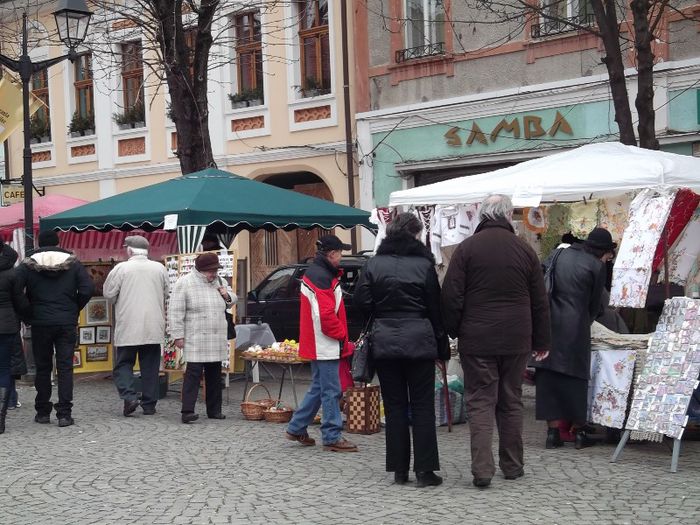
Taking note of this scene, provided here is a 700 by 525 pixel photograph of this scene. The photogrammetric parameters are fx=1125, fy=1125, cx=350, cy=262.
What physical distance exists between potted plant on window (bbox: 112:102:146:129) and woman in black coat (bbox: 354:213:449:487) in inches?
691

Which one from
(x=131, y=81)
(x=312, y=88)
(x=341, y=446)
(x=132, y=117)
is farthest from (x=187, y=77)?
(x=131, y=81)

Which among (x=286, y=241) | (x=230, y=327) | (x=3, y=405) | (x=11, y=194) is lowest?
(x=3, y=405)

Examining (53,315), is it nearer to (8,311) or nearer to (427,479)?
(8,311)

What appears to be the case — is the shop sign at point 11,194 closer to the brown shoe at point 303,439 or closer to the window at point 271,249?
the window at point 271,249

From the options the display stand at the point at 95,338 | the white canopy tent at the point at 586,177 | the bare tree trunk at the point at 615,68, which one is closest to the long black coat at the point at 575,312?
the white canopy tent at the point at 586,177

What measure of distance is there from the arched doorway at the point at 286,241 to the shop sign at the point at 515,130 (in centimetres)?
387

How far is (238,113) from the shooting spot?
72.6 ft

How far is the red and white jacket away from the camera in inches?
332

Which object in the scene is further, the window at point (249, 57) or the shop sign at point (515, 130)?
the window at point (249, 57)

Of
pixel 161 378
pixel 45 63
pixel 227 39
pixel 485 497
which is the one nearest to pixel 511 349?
pixel 485 497

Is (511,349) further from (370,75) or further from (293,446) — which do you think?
(370,75)

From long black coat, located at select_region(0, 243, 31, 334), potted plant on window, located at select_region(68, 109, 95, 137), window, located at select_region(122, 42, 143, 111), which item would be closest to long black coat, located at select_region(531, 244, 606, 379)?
long black coat, located at select_region(0, 243, 31, 334)

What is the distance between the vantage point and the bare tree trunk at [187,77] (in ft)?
49.5

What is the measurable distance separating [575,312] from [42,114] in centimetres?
2062
